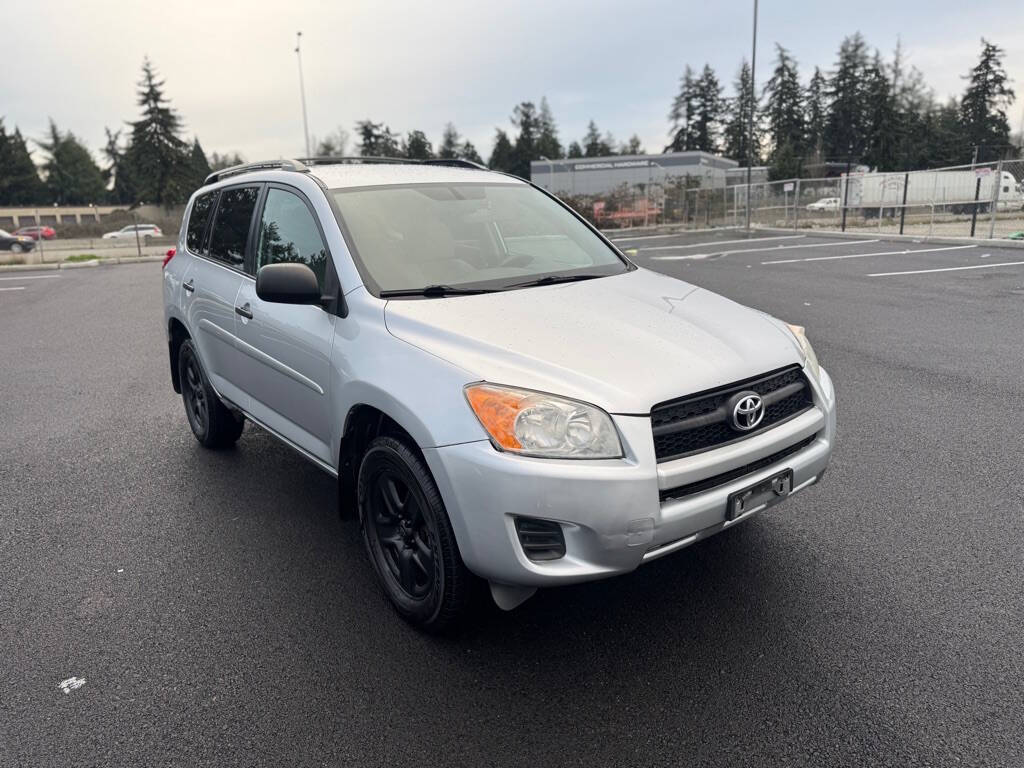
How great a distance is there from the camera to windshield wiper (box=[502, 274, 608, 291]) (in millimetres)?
3414

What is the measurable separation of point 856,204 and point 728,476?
26540mm

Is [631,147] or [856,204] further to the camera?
[631,147]

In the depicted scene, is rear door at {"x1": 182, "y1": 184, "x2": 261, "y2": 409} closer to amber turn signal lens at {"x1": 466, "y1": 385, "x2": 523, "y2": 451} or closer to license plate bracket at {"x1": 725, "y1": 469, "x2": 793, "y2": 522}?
amber turn signal lens at {"x1": 466, "y1": 385, "x2": 523, "y2": 451}

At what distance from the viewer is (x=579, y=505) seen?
2.38 meters

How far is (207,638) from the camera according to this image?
9.75 feet

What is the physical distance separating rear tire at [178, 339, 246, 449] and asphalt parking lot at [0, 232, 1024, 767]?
170 millimetres

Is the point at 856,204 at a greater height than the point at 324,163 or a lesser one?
lesser

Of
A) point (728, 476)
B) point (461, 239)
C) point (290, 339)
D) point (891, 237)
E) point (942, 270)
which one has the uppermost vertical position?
point (461, 239)

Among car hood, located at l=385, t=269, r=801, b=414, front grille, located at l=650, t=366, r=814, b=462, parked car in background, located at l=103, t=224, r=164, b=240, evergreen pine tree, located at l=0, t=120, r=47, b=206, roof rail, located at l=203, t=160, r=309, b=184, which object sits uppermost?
evergreen pine tree, located at l=0, t=120, r=47, b=206

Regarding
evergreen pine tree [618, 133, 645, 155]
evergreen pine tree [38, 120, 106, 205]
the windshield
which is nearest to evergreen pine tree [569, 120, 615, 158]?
evergreen pine tree [618, 133, 645, 155]

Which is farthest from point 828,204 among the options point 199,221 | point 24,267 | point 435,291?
point 24,267

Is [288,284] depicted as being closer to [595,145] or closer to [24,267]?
[24,267]

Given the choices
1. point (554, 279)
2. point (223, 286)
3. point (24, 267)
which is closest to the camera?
point (554, 279)

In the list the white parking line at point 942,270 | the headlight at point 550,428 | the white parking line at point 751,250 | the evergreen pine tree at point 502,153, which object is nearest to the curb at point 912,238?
the white parking line at point 751,250
